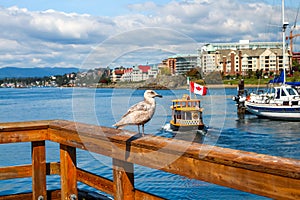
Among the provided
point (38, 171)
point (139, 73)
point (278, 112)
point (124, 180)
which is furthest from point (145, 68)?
point (278, 112)

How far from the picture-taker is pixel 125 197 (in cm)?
345

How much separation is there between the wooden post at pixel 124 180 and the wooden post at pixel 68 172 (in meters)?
0.85

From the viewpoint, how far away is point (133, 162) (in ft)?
10.7

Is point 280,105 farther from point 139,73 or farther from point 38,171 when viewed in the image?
point 139,73

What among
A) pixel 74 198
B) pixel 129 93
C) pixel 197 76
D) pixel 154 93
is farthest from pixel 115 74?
pixel 74 198

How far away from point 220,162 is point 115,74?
147 centimetres

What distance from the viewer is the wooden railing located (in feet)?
7.39

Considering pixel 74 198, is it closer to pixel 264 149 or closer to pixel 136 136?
pixel 136 136

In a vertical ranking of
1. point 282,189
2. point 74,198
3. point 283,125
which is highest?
point 282,189

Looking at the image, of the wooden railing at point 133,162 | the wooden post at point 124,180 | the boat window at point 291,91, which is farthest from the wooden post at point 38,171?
the boat window at point 291,91

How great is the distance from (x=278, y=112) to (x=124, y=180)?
36.4 metres

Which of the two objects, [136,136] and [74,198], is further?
[74,198]

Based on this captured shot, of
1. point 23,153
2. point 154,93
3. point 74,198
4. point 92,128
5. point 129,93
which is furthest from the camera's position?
point 23,153

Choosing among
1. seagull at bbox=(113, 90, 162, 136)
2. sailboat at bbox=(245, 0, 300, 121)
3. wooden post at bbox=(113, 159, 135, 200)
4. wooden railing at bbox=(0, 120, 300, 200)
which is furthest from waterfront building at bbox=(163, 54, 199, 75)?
sailboat at bbox=(245, 0, 300, 121)
